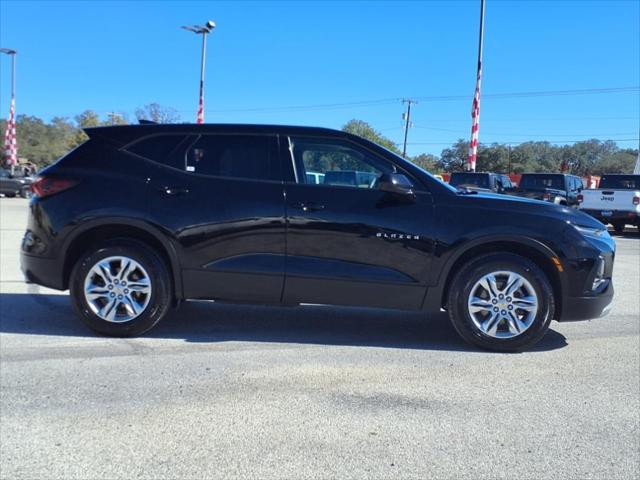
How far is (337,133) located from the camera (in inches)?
184

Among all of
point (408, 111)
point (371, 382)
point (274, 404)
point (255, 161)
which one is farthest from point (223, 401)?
point (408, 111)

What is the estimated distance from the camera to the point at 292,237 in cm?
445

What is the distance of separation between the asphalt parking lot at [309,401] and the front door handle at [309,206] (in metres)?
1.19

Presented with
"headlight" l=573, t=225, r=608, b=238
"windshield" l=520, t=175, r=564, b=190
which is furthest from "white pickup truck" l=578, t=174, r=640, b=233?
"headlight" l=573, t=225, r=608, b=238

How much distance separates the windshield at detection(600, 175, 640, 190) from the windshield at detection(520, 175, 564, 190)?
1594 mm

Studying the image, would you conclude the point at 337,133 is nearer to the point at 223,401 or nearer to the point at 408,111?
the point at 223,401

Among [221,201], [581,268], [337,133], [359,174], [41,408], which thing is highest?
[337,133]

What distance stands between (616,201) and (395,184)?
15886 mm

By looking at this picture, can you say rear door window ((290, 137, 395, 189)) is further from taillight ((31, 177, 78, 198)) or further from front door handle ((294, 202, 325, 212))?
taillight ((31, 177, 78, 198))

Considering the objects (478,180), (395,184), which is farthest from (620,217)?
(395,184)

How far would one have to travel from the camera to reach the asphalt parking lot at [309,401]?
2.79m

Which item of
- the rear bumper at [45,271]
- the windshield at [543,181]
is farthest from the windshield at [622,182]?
the rear bumper at [45,271]

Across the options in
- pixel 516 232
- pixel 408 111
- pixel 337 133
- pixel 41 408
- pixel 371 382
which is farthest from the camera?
pixel 408 111

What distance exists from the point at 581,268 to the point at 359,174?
1974 millimetres
